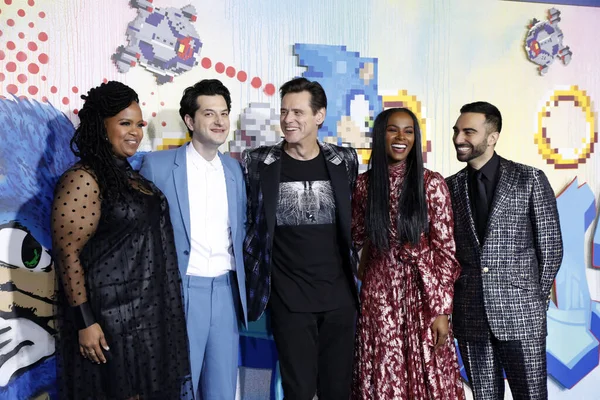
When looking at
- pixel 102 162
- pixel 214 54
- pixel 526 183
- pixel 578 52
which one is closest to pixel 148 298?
pixel 102 162

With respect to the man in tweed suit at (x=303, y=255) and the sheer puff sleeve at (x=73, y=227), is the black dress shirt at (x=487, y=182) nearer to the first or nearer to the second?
the man in tweed suit at (x=303, y=255)

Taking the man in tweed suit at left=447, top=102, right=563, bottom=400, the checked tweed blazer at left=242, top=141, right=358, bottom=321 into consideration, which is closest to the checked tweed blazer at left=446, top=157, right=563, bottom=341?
the man in tweed suit at left=447, top=102, right=563, bottom=400

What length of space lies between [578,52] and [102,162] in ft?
10.3

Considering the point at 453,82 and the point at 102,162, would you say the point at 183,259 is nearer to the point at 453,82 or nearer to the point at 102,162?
the point at 102,162

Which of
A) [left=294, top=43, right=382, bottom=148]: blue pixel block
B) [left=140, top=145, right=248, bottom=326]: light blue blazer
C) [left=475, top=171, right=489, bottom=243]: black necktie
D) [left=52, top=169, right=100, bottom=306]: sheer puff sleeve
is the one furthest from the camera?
[left=294, top=43, right=382, bottom=148]: blue pixel block

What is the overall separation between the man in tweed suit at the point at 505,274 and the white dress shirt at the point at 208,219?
1.15 m

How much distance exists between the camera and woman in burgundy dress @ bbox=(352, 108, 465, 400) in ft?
8.14

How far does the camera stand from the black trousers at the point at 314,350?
2.53 m

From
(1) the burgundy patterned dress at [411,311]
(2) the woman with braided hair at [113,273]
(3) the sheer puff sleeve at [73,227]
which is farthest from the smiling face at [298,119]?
(3) the sheer puff sleeve at [73,227]

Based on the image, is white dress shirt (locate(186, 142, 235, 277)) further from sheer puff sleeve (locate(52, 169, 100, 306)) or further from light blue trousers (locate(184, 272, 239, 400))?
sheer puff sleeve (locate(52, 169, 100, 306))

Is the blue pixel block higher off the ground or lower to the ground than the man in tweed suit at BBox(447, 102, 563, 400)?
higher

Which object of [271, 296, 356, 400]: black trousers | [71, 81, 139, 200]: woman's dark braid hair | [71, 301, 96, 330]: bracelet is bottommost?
[271, 296, 356, 400]: black trousers

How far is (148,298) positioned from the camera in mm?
2221

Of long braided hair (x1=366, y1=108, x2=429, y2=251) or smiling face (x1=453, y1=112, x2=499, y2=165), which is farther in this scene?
smiling face (x1=453, y1=112, x2=499, y2=165)
